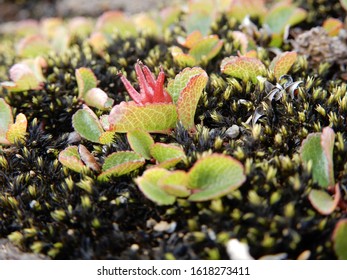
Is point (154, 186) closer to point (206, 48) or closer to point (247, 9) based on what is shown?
point (206, 48)

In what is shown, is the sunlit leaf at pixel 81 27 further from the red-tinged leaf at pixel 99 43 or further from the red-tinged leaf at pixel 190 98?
the red-tinged leaf at pixel 190 98

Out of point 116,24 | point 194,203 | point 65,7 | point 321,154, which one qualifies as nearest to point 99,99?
point 194,203

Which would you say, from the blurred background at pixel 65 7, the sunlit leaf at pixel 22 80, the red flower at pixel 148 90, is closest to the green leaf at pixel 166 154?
the red flower at pixel 148 90

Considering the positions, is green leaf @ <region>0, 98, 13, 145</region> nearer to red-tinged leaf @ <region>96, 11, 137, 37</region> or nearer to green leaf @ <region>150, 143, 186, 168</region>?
green leaf @ <region>150, 143, 186, 168</region>
